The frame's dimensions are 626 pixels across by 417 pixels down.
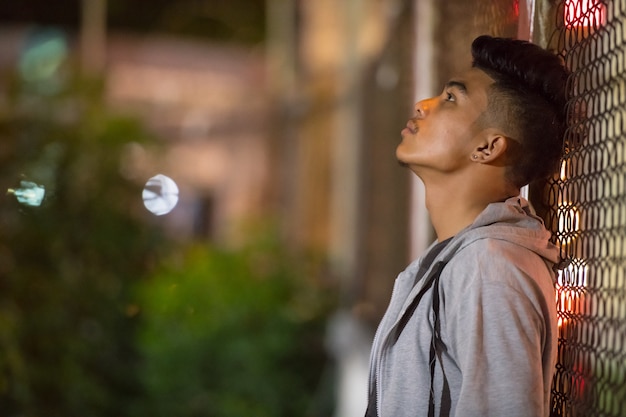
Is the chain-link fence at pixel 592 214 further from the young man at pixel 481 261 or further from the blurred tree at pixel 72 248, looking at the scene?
the blurred tree at pixel 72 248

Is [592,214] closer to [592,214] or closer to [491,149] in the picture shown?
[592,214]

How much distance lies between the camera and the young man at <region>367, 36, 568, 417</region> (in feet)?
5.87

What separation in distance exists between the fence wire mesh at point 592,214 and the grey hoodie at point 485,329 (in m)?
0.11

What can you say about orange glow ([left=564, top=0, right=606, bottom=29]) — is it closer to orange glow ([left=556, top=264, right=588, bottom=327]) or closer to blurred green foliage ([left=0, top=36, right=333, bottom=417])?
orange glow ([left=556, top=264, right=588, bottom=327])

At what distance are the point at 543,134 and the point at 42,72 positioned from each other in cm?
532

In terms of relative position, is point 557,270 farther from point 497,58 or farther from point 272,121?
point 272,121

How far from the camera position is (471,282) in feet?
6.05

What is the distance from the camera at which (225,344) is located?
6777mm

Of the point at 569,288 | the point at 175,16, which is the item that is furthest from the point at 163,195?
the point at 175,16

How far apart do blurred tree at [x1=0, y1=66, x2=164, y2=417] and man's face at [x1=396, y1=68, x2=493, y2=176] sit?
3891mm

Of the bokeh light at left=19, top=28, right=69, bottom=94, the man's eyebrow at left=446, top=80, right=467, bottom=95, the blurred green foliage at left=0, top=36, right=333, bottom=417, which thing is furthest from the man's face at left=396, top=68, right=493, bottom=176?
the bokeh light at left=19, top=28, right=69, bottom=94

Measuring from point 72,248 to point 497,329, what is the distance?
500 centimetres

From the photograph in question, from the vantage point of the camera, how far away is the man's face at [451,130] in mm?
2074

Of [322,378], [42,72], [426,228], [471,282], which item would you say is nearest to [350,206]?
[322,378]
